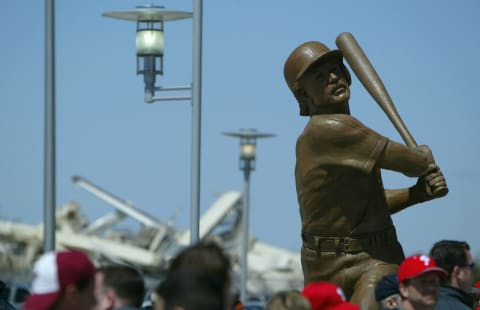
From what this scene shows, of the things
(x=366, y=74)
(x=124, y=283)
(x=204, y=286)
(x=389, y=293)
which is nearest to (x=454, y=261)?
(x=389, y=293)

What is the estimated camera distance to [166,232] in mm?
72875

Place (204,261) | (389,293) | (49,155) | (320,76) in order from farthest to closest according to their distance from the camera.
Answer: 1. (49,155)
2. (320,76)
3. (389,293)
4. (204,261)

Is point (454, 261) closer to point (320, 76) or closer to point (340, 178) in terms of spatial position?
point (340, 178)

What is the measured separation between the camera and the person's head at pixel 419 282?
25.9ft

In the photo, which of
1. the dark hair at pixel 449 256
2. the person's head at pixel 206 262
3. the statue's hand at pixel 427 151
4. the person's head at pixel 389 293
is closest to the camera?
the person's head at pixel 206 262

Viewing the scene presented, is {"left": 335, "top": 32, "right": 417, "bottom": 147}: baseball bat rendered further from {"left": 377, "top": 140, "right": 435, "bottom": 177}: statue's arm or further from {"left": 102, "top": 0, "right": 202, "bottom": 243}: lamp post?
{"left": 102, "top": 0, "right": 202, "bottom": 243}: lamp post

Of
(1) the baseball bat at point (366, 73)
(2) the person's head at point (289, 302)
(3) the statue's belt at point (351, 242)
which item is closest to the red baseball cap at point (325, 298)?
(2) the person's head at point (289, 302)

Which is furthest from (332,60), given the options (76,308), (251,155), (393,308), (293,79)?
(251,155)

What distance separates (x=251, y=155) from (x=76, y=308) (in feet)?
84.5

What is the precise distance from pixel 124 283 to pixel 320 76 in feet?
9.54

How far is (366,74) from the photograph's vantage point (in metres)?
10.6

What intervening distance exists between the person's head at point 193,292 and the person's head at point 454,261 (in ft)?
11.5

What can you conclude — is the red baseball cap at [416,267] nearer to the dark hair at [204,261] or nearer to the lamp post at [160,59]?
the dark hair at [204,261]

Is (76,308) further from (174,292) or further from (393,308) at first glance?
(393,308)
